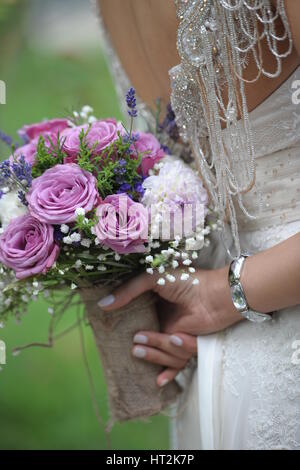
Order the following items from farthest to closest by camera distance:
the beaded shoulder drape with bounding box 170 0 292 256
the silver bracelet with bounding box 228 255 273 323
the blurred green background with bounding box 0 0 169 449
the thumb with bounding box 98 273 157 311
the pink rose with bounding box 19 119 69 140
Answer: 1. the blurred green background with bounding box 0 0 169 449
2. the pink rose with bounding box 19 119 69 140
3. the thumb with bounding box 98 273 157 311
4. the silver bracelet with bounding box 228 255 273 323
5. the beaded shoulder drape with bounding box 170 0 292 256

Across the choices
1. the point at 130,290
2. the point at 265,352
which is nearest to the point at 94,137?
the point at 130,290

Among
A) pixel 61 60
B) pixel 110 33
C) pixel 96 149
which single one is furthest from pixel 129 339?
pixel 61 60

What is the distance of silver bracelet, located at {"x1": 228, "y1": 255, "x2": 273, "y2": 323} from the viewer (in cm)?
122

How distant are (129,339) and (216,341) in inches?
8.9

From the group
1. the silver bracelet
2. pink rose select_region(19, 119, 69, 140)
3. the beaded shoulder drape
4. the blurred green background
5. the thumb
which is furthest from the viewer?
the blurred green background

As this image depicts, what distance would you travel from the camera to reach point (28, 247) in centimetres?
119

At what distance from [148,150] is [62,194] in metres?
0.23

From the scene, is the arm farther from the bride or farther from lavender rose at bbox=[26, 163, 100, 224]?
lavender rose at bbox=[26, 163, 100, 224]

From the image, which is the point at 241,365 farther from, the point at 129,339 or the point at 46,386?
the point at 46,386

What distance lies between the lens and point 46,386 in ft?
12.0

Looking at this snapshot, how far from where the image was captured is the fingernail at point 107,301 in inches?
52.8

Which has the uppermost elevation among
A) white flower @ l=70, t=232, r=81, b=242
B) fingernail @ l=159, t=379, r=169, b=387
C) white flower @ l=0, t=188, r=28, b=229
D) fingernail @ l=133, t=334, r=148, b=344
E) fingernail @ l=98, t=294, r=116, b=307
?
white flower @ l=0, t=188, r=28, b=229

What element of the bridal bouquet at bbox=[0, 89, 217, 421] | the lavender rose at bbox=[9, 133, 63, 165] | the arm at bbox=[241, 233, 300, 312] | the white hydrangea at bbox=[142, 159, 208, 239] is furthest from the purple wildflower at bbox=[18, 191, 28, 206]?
the arm at bbox=[241, 233, 300, 312]

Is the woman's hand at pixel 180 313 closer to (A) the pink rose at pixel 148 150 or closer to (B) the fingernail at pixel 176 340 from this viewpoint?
(B) the fingernail at pixel 176 340
